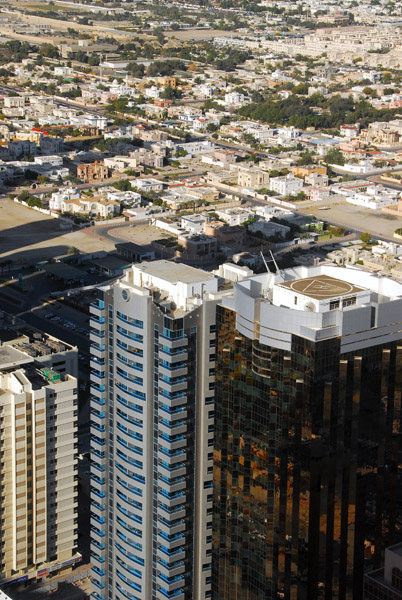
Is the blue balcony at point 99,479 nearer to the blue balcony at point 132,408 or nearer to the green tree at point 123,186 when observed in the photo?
the blue balcony at point 132,408

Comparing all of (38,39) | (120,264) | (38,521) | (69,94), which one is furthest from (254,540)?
(38,39)

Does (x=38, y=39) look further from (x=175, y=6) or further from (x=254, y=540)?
(x=254, y=540)

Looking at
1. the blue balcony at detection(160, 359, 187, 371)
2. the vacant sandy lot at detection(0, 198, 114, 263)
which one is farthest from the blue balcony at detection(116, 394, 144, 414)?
the vacant sandy lot at detection(0, 198, 114, 263)

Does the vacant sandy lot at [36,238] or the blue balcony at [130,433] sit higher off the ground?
the blue balcony at [130,433]

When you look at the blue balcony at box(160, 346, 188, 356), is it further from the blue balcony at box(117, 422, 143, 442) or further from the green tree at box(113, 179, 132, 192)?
the green tree at box(113, 179, 132, 192)

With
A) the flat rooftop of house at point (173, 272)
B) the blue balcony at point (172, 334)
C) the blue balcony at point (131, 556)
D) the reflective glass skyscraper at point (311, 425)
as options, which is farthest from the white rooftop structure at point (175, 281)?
the blue balcony at point (131, 556)

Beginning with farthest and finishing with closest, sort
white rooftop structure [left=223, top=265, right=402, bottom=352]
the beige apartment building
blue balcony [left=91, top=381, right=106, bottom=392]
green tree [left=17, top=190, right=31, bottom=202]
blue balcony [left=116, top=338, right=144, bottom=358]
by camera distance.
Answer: green tree [left=17, top=190, right=31, bottom=202] → the beige apartment building → blue balcony [left=91, top=381, right=106, bottom=392] → blue balcony [left=116, top=338, right=144, bottom=358] → white rooftop structure [left=223, top=265, right=402, bottom=352]
